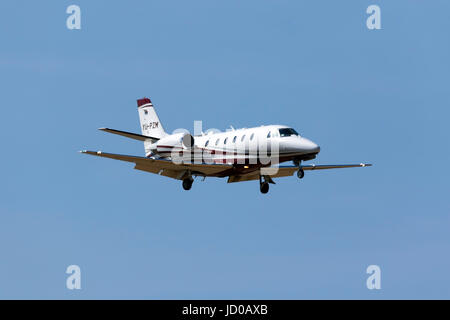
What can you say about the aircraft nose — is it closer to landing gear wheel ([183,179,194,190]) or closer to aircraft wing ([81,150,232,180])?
aircraft wing ([81,150,232,180])

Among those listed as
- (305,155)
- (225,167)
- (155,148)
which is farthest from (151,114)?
(305,155)

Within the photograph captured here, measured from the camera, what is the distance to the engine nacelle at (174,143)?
47.3 m

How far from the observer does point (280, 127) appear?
145 feet

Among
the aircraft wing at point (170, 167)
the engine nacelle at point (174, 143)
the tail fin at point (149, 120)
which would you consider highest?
the tail fin at point (149, 120)

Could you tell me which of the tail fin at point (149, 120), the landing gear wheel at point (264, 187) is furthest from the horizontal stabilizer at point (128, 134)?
the landing gear wheel at point (264, 187)

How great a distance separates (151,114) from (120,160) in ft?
25.0

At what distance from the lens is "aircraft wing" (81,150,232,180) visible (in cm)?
4616

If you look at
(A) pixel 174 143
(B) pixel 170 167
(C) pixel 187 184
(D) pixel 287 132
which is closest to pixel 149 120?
(A) pixel 174 143

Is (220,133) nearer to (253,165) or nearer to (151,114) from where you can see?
(253,165)

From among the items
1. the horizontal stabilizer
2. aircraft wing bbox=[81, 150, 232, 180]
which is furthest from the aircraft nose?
the horizontal stabilizer

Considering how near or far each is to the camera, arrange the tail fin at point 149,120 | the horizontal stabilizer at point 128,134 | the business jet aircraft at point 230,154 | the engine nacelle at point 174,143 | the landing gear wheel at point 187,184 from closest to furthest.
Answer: the business jet aircraft at point 230,154, the horizontal stabilizer at point 128,134, the engine nacelle at point 174,143, the landing gear wheel at point 187,184, the tail fin at point 149,120

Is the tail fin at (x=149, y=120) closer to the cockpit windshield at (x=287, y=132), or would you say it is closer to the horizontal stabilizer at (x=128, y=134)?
the horizontal stabilizer at (x=128, y=134)

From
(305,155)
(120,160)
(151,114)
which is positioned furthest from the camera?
(151,114)

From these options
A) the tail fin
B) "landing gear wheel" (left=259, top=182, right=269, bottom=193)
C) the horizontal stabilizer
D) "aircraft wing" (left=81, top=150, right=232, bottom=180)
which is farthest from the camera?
the tail fin
